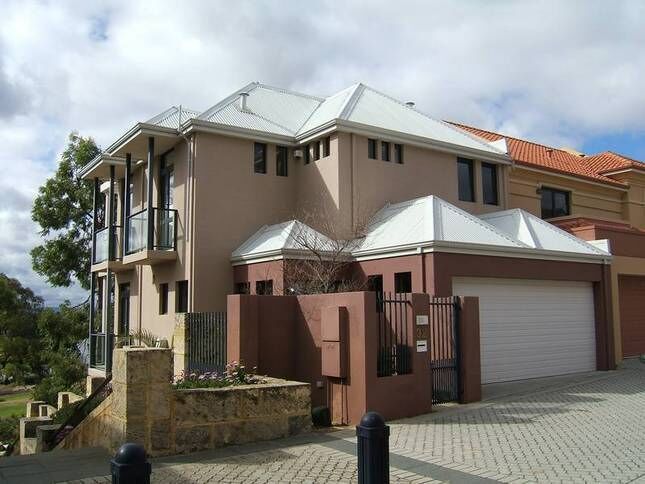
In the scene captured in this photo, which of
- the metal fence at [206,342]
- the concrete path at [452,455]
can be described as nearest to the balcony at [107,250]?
the metal fence at [206,342]

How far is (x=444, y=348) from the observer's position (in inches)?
482

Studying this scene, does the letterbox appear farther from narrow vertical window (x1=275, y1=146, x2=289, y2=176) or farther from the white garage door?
narrow vertical window (x1=275, y1=146, x2=289, y2=176)

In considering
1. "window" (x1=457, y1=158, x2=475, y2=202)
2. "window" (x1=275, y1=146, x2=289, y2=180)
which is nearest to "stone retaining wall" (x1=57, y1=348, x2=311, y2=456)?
"window" (x1=275, y1=146, x2=289, y2=180)

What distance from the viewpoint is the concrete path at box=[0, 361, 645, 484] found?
23.4 ft

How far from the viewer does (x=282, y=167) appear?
18781 mm

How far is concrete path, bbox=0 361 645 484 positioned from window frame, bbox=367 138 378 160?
8.69 meters

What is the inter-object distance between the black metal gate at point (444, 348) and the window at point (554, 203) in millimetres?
12277

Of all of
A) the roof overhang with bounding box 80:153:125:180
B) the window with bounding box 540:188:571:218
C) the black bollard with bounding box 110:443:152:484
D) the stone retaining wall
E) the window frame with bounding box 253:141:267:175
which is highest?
the roof overhang with bounding box 80:153:125:180

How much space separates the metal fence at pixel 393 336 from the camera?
428 inches

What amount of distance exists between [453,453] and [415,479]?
4.49ft

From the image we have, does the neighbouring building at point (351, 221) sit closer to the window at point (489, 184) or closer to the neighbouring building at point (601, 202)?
the window at point (489, 184)

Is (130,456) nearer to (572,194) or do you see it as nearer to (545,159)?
(572,194)

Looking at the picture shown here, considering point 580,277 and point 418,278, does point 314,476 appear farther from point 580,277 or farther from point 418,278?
point 580,277

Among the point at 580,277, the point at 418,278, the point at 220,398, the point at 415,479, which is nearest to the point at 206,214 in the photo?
the point at 418,278
